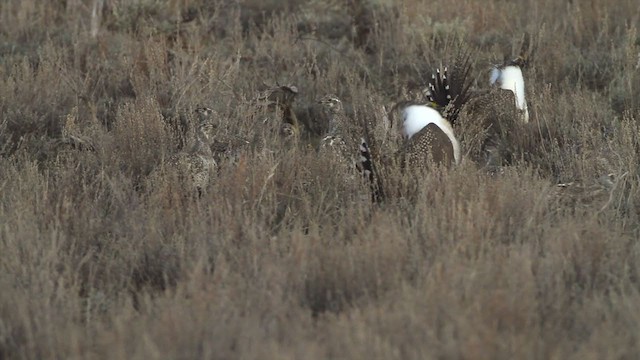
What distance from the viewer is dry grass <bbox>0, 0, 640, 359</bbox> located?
4.44 meters

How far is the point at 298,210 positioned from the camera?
6281 millimetres

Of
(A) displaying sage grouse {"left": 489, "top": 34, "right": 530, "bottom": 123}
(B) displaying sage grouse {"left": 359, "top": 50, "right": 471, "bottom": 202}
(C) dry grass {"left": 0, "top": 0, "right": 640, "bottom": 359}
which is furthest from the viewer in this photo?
(A) displaying sage grouse {"left": 489, "top": 34, "right": 530, "bottom": 123}

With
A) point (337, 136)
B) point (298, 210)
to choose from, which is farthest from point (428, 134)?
point (298, 210)

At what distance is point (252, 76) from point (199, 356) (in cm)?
517

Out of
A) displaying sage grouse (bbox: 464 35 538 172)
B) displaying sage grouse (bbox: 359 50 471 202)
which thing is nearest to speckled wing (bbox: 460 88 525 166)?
displaying sage grouse (bbox: 464 35 538 172)

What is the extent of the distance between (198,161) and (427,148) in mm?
1498

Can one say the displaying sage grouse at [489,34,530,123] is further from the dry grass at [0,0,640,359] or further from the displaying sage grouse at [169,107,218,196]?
the displaying sage grouse at [169,107,218,196]

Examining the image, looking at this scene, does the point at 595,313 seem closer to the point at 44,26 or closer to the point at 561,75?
the point at 561,75

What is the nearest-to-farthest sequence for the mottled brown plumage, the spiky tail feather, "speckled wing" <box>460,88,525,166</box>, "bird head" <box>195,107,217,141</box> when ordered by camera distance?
"bird head" <box>195,107,217,141</box> < the mottled brown plumage < "speckled wing" <box>460,88,525,166</box> < the spiky tail feather

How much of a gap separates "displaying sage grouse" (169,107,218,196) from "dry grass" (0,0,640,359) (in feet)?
0.48

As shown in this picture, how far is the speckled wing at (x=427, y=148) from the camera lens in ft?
22.0

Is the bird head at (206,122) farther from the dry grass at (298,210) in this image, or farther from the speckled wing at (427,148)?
the speckled wing at (427,148)

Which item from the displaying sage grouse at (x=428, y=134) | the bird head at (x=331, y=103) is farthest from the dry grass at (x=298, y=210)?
the bird head at (x=331, y=103)

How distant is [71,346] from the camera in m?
4.34
